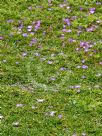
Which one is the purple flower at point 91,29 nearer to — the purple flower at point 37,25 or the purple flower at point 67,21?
the purple flower at point 67,21

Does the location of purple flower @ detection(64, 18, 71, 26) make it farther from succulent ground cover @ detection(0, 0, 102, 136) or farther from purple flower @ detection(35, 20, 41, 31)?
purple flower @ detection(35, 20, 41, 31)

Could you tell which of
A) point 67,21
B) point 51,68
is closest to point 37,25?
point 67,21

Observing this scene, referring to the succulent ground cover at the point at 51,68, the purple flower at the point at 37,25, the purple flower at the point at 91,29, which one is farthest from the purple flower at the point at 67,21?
the purple flower at the point at 37,25

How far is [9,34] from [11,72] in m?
3.31

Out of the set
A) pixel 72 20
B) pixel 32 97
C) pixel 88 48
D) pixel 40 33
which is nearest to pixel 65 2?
pixel 72 20

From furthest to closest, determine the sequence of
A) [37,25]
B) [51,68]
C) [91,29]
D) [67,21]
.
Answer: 1. [67,21]
2. [37,25]
3. [91,29]
4. [51,68]

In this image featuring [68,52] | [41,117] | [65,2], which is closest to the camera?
[41,117]

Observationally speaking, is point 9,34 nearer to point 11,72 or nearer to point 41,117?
point 11,72

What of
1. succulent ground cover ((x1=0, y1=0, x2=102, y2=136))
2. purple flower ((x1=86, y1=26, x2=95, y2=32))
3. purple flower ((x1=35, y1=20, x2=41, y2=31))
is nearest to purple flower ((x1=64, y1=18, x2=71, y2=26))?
succulent ground cover ((x1=0, y1=0, x2=102, y2=136))

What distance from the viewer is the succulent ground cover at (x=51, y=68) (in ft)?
39.4

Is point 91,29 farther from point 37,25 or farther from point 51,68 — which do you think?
point 51,68

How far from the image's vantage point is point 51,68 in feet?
50.0

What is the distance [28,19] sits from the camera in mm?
18828

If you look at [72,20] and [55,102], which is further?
[72,20]
